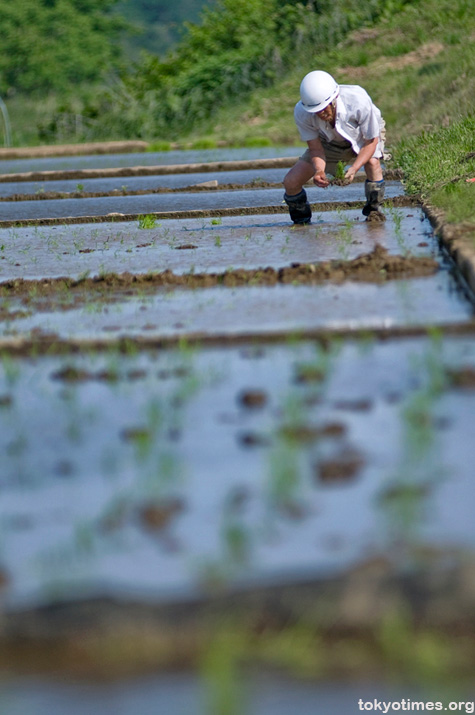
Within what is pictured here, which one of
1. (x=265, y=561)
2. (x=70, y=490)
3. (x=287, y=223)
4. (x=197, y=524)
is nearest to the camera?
(x=265, y=561)

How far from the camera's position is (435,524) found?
2686mm

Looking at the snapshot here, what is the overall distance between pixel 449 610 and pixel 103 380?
2.24 m

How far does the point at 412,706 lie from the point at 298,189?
7.18 m

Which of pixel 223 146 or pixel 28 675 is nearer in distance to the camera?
pixel 28 675

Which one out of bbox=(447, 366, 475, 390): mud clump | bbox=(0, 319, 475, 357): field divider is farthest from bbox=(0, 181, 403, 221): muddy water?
bbox=(447, 366, 475, 390): mud clump

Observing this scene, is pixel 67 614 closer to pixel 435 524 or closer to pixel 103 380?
pixel 435 524

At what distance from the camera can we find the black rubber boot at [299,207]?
8969mm

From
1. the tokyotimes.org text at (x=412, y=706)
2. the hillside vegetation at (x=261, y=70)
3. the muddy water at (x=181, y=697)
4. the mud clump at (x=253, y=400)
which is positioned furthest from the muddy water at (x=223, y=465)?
the hillside vegetation at (x=261, y=70)

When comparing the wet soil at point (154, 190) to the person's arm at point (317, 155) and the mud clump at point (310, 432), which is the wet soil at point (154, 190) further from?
the mud clump at point (310, 432)

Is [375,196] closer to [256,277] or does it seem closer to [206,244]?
[206,244]

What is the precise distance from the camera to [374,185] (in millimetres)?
8766

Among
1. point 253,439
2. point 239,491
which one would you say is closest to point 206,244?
point 253,439

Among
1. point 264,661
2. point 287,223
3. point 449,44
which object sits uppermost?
point 449,44

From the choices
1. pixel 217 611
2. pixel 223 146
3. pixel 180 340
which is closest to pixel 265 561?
pixel 217 611
